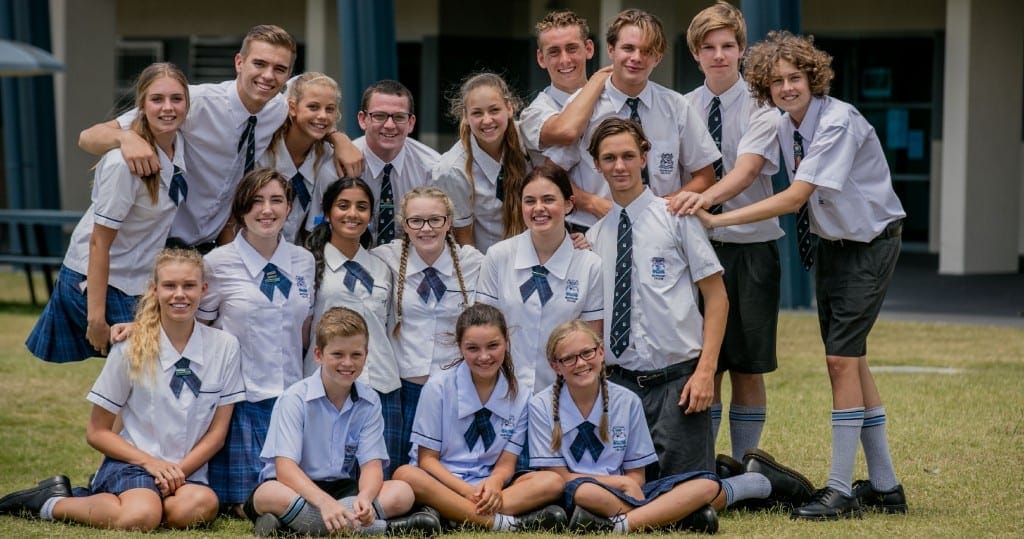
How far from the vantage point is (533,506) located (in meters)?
5.22

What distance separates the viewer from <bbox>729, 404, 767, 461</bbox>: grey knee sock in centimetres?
605

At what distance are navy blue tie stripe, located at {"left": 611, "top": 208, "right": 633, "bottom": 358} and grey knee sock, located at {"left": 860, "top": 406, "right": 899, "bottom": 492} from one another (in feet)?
3.36

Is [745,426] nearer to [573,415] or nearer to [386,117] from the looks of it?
[573,415]

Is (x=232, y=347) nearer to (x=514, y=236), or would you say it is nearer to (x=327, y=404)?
(x=327, y=404)

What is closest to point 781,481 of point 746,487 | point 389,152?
point 746,487

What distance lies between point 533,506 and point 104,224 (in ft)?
6.31

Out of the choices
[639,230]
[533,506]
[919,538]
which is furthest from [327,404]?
[919,538]

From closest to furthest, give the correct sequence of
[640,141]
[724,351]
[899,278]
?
1. [640,141]
2. [724,351]
3. [899,278]

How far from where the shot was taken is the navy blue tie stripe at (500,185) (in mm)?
5855

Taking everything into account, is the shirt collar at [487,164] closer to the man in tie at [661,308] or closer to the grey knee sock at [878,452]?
the man in tie at [661,308]

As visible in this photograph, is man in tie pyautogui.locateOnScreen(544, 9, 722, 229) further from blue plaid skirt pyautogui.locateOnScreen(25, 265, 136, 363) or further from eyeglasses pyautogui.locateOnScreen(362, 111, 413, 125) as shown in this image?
blue plaid skirt pyautogui.locateOnScreen(25, 265, 136, 363)

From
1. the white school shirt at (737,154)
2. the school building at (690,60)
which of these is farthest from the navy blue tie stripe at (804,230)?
the school building at (690,60)

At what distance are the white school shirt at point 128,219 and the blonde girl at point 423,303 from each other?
0.90m

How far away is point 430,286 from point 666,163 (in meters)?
1.05
